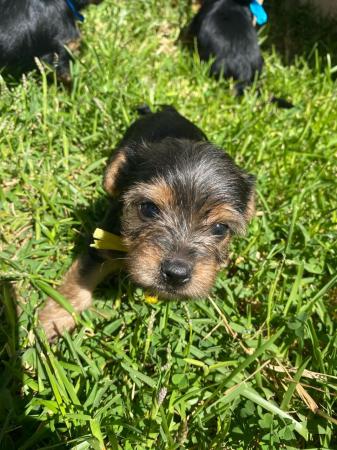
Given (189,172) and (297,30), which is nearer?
(189,172)

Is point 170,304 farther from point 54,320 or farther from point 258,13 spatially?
point 258,13

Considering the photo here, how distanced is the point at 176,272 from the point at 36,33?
331 cm

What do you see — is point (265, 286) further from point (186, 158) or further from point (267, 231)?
point (186, 158)

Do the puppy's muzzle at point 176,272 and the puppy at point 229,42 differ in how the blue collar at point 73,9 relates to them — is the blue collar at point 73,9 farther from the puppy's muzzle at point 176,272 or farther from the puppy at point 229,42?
the puppy's muzzle at point 176,272

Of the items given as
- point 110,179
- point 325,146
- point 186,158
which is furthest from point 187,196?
point 325,146

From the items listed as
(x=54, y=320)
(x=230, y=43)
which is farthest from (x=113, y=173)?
(x=230, y=43)

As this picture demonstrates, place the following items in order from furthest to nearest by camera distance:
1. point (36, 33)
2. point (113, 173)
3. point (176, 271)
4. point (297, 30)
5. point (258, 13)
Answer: point (297, 30) → point (258, 13) → point (36, 33) → point (113, 173) → point (176, 271)

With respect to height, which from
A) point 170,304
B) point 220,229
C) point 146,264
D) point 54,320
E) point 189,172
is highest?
point 189,172

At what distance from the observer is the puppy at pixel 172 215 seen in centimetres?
279

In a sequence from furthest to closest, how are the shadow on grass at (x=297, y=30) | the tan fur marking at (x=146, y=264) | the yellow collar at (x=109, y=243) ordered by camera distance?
1. the shadow on grass at (x=297, y=30)
2. the yellow collar at (x=109, y=243)
3. the tan fur marking at (x=146, y=264)

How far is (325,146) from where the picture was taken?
5.09 m

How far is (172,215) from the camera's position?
293 centimetres

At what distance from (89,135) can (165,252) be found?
2308 millimetres

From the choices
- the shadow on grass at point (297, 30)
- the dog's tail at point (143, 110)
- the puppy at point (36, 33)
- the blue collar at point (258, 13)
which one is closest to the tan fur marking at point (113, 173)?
the dog's tail at point (143, 110)
